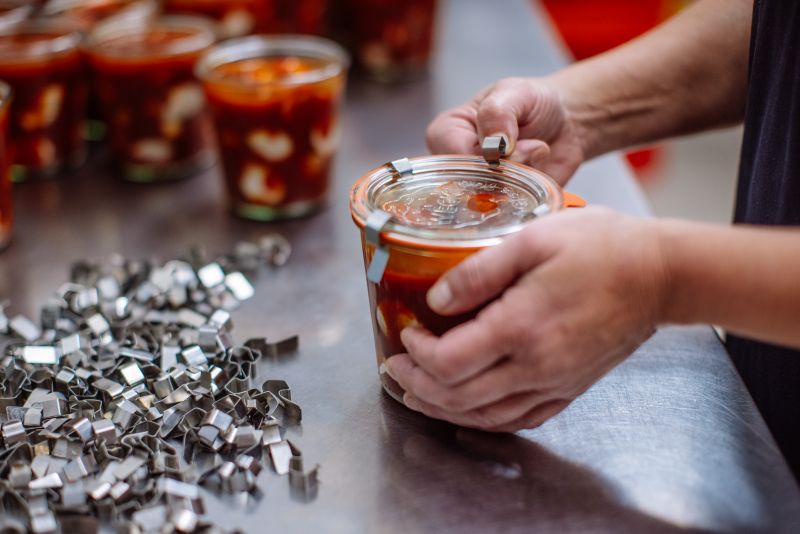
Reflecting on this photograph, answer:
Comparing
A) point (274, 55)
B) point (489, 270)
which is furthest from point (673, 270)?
point (274, 55)

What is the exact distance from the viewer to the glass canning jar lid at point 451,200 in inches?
33.4

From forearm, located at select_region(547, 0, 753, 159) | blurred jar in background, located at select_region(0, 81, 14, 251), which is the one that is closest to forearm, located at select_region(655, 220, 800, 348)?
forearm, located at select_region(547, 0, 753, 159)

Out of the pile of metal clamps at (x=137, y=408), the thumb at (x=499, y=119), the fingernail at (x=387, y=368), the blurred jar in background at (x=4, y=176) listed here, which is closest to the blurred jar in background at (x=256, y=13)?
the blurred jar in background at (x=4, y=176)

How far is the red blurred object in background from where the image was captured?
3335 mm

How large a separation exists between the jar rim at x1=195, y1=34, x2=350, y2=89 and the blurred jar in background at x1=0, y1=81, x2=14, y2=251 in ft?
1.06

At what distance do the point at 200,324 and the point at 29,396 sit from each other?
241mm

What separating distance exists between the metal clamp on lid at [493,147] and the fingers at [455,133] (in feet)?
0.42

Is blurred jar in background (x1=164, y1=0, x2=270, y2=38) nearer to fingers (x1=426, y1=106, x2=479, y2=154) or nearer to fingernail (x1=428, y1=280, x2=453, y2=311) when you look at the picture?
fingers (x1=426, y1=106, x2=479, y2=154)

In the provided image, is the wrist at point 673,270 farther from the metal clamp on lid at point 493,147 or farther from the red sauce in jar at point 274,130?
the red sauce in jar at point 274,130

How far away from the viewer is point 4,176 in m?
1.38

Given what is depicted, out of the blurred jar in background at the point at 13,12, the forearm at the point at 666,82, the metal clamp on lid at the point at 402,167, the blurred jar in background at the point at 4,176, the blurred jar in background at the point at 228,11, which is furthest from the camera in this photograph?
the blurred jar in background at the point at 228,11

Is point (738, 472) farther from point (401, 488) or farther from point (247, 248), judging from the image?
point (247, 248)

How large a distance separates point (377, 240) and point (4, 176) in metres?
0.83

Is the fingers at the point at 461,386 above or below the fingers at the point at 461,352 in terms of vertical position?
below
